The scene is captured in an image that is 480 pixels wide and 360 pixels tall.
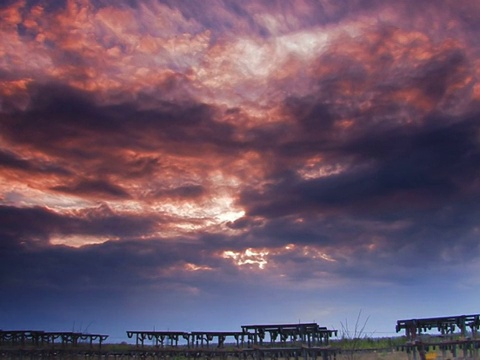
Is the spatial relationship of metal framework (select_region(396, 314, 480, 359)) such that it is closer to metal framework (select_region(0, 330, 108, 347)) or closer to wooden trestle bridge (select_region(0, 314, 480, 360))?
wooden trestle bridge (select_region(0, 314, 480, 360))

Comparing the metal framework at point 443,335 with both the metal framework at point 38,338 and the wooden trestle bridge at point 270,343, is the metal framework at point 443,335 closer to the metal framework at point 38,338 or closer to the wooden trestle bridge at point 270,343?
the wooden trestle bridge at point 270,343

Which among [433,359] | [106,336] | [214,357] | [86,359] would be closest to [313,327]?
[433,359]

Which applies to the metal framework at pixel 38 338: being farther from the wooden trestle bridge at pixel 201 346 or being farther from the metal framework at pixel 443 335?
the metal framework at pixel 443 335

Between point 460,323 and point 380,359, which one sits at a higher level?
point 460,323

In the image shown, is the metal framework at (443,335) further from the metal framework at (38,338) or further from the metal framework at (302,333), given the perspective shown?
the metal framework at (38,338)

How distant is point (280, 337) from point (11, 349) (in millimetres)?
29246

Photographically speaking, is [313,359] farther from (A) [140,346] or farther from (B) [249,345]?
(A) [140,346]

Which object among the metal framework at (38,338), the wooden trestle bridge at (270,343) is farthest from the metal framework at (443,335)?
the metal framework at (38,338)

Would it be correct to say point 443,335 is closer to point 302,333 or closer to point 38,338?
point 302,333

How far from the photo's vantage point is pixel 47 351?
5453 cm

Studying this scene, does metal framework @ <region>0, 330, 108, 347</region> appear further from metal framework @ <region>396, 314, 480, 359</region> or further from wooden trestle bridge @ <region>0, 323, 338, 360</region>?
metal framework @ <region>396, 314, 480, 359</region>

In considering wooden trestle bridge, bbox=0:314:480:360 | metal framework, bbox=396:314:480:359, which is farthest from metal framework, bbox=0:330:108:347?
metal framework, bbox=396:314:480:359

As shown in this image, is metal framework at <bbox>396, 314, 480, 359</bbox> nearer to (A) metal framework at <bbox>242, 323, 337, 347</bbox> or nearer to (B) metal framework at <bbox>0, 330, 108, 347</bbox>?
(A) metal framework at <bbox>242, 323, 337, 347</bbox>

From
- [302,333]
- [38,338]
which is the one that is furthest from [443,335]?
[38,338]
